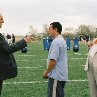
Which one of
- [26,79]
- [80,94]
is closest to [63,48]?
[80,94]

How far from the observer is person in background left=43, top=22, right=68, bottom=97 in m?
8.08

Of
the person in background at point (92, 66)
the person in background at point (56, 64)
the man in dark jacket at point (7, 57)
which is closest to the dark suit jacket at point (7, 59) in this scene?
the man in dark jacket at point (7, 57)

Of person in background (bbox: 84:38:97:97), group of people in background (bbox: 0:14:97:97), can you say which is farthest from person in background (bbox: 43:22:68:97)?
person in background (bbox: 84:38:97:97)

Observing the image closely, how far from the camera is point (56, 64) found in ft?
26.9

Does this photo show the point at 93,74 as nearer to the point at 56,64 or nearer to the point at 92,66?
the point at 92,66

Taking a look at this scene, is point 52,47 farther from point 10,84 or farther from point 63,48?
point 10,84

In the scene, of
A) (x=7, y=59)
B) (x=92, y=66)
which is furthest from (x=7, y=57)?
(x=92, y=66)

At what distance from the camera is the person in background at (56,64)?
808 centimetres

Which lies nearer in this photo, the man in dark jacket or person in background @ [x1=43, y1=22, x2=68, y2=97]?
the man in dark jacket

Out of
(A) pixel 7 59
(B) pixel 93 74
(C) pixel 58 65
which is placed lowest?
(B) pixel 93 74

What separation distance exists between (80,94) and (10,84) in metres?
2.75

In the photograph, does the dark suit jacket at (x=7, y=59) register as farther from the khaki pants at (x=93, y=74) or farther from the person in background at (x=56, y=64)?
the khaki pants at (x=93, y=74)

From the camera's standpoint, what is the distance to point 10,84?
43.4 ft

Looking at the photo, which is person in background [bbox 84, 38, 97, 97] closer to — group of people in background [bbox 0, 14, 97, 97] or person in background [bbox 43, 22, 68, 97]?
group of people in background [bbox 0, 14, 97, 97]
